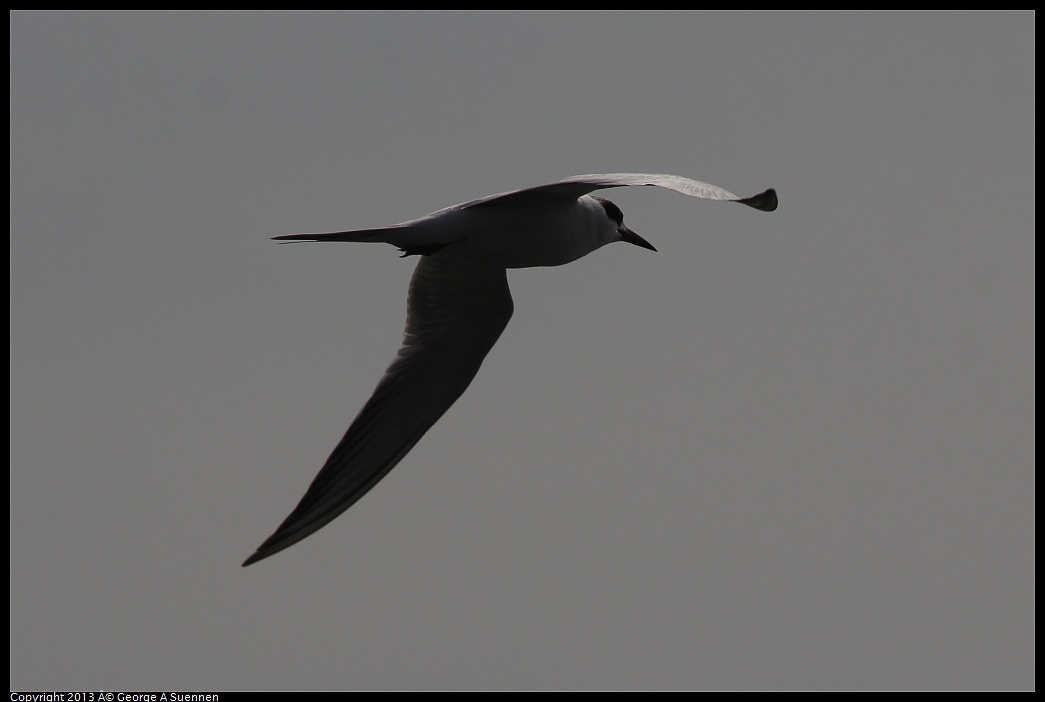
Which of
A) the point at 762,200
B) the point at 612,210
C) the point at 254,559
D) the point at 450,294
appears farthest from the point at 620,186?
the point at 450,294

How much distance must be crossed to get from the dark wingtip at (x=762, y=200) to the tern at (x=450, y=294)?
324 mm

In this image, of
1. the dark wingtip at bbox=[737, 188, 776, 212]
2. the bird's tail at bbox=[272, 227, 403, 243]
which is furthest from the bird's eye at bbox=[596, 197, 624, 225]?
the dark wingtip at bbox=[737, 188, 776, 212]

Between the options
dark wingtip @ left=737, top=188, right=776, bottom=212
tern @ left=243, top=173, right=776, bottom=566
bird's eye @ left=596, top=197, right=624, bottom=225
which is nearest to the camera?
dark wingtip @ left=737, top=188, right=776, bottom=212

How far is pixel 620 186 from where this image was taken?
25.8 ft

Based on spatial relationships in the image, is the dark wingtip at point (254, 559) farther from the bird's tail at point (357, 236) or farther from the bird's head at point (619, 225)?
the bird's head at point (619, 225)

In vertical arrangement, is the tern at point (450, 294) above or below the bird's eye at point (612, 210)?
below

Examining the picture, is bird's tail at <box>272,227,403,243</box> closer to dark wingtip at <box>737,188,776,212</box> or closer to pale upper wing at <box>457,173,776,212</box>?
pale upper wing at <box>457,173,776,212</box>

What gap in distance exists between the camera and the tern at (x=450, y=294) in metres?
9.48

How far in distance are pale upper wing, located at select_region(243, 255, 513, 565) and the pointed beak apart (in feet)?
3.93

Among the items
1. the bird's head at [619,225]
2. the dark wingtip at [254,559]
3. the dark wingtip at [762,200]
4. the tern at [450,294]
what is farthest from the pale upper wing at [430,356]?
the dark wingtip at [762,200]

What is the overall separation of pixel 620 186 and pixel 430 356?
15.1 ft

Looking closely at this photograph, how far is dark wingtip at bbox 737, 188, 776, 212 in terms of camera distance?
6934 mm

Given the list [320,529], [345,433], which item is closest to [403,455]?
[345,433]

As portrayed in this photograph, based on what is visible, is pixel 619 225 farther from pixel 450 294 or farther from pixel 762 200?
pixel 762 200
